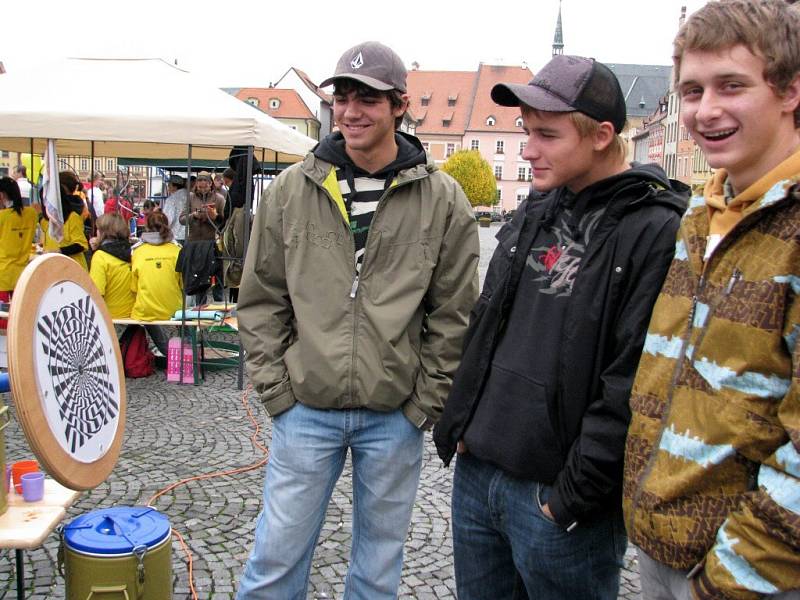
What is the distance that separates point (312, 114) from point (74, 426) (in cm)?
6475

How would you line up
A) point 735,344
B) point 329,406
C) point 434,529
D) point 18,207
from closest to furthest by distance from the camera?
point 735,344 < point 329,406 < point 434,529 < point 18,207

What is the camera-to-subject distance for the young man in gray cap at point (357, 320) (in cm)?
230

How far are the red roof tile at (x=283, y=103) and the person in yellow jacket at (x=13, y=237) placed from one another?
188 ft

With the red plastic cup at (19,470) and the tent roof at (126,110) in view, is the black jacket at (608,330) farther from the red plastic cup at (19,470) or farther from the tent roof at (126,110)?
the tent roof at (126,110)

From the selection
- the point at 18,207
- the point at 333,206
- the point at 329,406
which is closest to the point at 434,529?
the point at 329,406

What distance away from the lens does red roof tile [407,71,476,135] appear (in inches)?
3489

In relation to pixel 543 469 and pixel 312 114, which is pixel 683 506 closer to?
pixel 543 469

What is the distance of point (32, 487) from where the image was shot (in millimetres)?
2584

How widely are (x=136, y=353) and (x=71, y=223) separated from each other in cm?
174

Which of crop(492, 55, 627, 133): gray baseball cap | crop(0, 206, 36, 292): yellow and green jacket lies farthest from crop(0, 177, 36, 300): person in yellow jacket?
crop(492, 55, 627, 133): gray baseball cap

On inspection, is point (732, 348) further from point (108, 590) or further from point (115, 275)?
point (115, 275)

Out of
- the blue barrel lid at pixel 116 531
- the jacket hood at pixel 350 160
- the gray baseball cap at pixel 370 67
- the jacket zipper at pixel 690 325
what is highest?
the gray baseball cap at pixel 370 67

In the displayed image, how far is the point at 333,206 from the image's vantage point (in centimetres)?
237

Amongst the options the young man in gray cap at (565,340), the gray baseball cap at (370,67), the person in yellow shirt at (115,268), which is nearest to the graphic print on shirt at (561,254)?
the young man in gray cap at (565,340)
